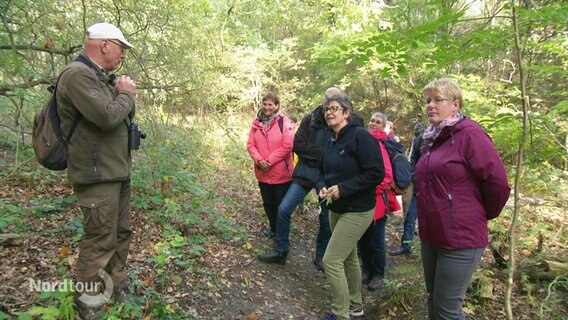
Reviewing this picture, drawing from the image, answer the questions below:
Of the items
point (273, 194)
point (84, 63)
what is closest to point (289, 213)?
point (273, 194)

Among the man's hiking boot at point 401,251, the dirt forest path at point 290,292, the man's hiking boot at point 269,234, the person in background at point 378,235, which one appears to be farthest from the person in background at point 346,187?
the man's hiking boot at point 401,251

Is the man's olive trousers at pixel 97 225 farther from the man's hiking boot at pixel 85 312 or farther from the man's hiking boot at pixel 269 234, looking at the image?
the man's hiking boot at pixel 269 234

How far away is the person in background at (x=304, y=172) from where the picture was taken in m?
4.36

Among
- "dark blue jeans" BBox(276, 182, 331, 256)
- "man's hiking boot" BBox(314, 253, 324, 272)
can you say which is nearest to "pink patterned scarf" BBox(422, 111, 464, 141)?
"dark blue jeans" BBox(276, 182, 331, 256)

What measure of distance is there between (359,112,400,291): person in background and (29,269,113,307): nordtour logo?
8.85 ft

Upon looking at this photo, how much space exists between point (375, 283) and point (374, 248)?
0.42 metres

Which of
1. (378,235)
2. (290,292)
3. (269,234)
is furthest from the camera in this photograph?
(269,234)

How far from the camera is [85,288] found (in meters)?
2.71

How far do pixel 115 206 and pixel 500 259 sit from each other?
464 centimetres

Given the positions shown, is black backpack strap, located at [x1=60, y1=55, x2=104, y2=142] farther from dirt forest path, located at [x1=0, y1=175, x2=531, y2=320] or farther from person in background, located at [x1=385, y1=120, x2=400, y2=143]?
person in background, located at [x1=385, y1=120, x2=400, y2=143]

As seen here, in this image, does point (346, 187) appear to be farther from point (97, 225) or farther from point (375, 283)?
point (97, 225)

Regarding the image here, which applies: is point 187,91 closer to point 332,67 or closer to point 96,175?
point 96,175

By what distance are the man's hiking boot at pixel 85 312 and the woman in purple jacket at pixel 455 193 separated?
2.50 meters

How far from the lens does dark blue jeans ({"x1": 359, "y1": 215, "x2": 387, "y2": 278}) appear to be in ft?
13.9
